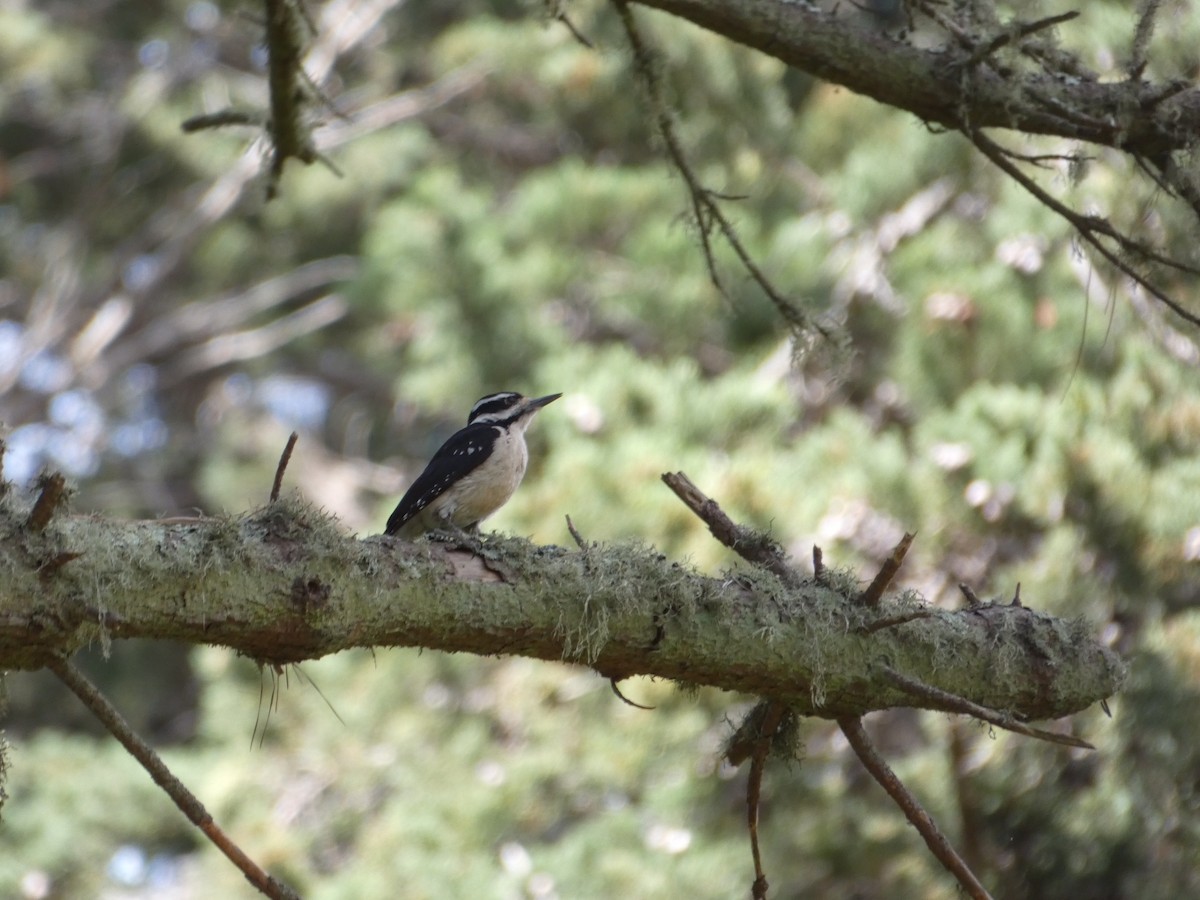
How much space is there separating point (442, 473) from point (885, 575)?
2.42 metres

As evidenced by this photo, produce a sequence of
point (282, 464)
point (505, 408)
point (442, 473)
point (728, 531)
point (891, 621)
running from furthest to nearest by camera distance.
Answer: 1. point (505, 408)
2. point (442, 473)
3. point (728, 531)
4. point (891, 621)
5. point (282, 464)

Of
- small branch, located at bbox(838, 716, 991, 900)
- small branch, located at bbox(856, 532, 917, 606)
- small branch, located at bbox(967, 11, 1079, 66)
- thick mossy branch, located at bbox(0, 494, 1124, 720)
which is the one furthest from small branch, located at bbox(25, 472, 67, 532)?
small branch, located at bbox(967, 11, 1079, 66)

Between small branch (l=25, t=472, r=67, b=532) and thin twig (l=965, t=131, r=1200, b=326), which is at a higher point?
thin twig (l=965, t=131, r=1200, b=326)

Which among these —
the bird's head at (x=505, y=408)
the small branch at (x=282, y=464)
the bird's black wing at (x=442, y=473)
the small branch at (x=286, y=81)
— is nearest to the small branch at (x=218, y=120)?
the small branch at (x=286, y=81)

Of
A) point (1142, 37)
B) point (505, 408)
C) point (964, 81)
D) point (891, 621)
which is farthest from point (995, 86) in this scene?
point (505, 408)

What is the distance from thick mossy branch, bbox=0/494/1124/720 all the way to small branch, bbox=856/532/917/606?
0.04 metres

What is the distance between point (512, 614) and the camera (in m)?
3.10

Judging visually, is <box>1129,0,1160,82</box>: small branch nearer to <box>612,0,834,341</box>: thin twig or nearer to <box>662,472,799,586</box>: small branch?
<box>612,0,834,341</box>: thin twig

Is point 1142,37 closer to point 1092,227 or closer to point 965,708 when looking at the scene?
point 1092,227

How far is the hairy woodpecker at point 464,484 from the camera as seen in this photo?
5352mm

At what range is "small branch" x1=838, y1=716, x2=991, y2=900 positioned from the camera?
3201 mm

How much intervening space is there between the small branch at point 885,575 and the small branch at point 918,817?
30 centimetres

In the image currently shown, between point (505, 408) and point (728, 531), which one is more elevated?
point (505, 408)

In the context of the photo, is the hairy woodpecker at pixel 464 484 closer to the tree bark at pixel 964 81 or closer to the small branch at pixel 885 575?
the tree bark at pixel 964 81
